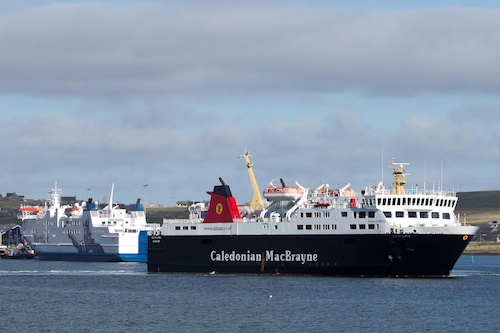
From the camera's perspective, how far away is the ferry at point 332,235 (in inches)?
3000

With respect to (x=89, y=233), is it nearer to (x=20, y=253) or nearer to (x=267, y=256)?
(x=20, y=253)

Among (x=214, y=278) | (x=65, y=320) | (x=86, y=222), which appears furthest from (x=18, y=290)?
(x=86, y=222)

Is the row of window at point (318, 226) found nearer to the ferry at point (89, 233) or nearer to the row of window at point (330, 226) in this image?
the row of window at point (330, 226)

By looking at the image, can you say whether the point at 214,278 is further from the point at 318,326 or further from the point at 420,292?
the point at 318,326

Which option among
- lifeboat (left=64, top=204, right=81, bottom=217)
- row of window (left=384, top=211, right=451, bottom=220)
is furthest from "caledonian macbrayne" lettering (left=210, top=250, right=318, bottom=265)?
lifeboat (left=64, top=204, right=81, bottom=217)

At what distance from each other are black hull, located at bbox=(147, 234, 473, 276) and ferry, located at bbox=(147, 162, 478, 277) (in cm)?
7

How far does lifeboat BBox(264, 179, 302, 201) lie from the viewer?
83625mm

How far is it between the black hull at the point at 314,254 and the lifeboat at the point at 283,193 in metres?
3.60

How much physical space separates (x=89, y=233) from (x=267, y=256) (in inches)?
2175

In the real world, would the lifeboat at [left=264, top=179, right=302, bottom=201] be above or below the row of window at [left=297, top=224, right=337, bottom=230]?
above

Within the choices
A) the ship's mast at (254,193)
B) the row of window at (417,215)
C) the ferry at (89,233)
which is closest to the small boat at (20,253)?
the ferry at (89,233)

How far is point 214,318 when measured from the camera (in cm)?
5634

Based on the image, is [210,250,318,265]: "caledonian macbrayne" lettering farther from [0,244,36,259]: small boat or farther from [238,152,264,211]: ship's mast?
[0,244,36,259]: small boat

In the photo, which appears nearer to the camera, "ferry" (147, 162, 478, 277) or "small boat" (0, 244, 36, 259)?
"ferry" (147, 162, 478, 277)
